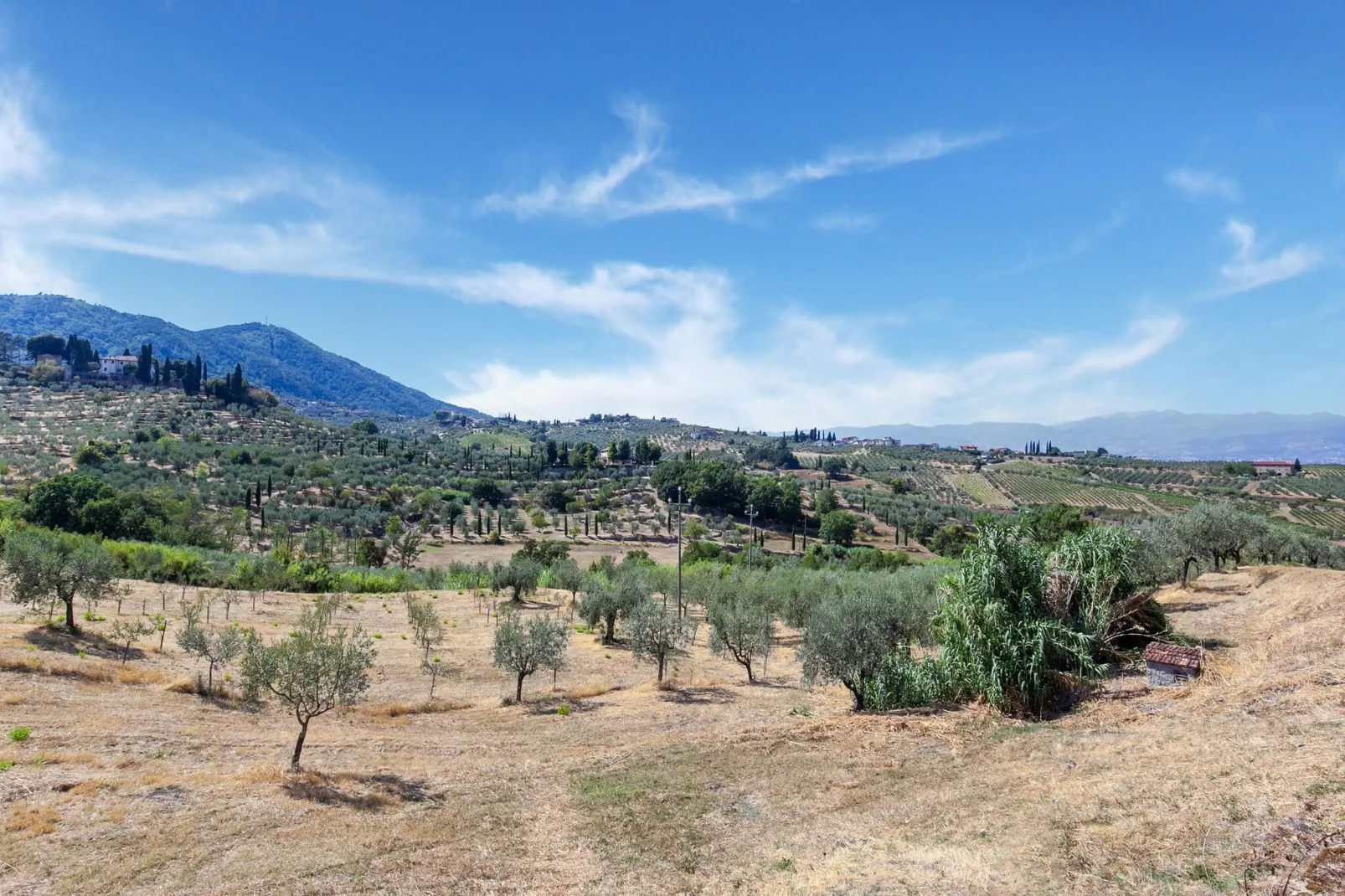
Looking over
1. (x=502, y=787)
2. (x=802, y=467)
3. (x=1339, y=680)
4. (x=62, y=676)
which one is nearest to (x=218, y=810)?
(x=502, y=787)

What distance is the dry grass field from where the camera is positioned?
1011 centimetres

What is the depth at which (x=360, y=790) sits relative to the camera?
16219mm

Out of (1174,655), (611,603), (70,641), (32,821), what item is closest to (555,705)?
(611,603)

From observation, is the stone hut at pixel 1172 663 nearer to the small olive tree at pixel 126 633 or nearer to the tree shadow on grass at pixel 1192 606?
the tree shadow on grass at pixel 1192 606

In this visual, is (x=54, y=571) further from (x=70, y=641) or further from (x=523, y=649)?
(x=523, y=649)

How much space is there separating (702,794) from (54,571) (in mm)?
31212

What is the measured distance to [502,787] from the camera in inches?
658

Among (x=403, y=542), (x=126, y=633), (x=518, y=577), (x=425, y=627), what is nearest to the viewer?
(x=126, y=633)

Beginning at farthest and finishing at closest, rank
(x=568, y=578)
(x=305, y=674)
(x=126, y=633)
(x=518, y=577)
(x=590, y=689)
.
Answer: (x=568, y=578)
(x=518, y=577)
(x=126, y=633)
(x=590, y=689)
(x=305, y=674)

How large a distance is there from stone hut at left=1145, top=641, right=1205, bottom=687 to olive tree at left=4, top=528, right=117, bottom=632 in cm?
4138

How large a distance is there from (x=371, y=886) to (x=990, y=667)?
16.7 m

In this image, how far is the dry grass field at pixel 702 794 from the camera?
1011 cm

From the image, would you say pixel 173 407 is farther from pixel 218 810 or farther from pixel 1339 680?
pixel 1339 680

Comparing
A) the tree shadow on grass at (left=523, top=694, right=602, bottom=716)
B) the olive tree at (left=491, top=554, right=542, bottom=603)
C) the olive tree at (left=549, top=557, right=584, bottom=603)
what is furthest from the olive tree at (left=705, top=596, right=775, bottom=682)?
the olive tree at (left=491, top=554, right=542, bottom=603)
